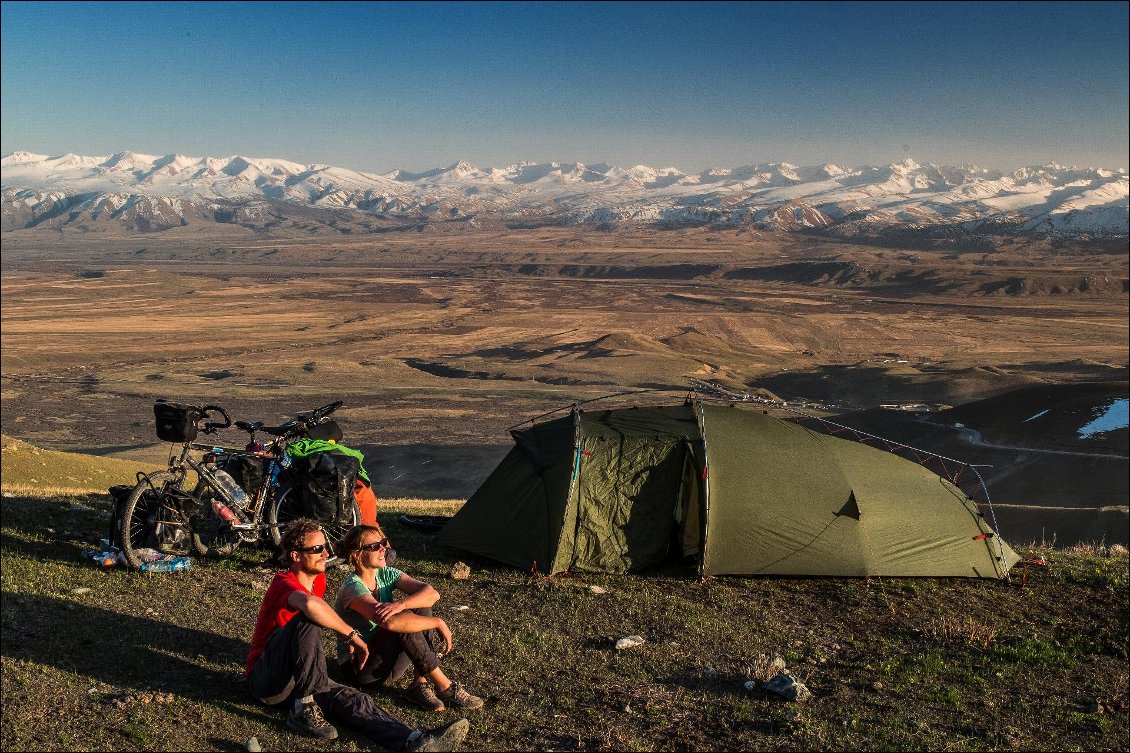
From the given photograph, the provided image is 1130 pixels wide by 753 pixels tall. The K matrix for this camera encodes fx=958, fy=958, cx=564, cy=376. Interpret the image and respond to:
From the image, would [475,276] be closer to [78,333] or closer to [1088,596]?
[78,333]

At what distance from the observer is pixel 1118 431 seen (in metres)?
42.6

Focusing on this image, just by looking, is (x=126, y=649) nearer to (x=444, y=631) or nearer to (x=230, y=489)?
(x=230, y=489)

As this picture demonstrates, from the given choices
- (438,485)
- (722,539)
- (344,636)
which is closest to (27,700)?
(344,636)

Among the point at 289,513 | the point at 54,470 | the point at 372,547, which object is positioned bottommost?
the point at 54,470

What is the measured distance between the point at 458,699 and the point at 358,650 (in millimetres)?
822

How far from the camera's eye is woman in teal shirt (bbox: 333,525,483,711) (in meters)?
6.91

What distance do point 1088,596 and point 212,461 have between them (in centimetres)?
1005

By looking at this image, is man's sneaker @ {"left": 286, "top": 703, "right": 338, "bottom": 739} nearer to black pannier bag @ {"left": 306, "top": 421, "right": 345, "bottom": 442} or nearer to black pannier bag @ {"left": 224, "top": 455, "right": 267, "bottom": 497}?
black pannier bag @ {"left": 224, "top": 455, "right": 267, "bottom": 497}

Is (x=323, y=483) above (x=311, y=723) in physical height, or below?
above

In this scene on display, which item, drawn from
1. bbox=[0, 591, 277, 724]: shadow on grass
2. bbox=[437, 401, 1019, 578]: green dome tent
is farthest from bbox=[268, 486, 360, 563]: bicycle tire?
bbox=[0, 591, 277, 724]: shadow on grass

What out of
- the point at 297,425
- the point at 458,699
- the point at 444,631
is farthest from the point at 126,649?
the point at 297,425

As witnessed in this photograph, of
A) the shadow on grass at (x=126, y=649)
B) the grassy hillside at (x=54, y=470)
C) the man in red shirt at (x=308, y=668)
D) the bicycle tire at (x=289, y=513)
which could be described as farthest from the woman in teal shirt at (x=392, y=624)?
the grassy hillside at (x=54, y=470)

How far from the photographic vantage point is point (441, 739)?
20.9 feet

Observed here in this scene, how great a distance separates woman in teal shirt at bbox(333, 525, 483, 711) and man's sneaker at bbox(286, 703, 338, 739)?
1.98 ft
